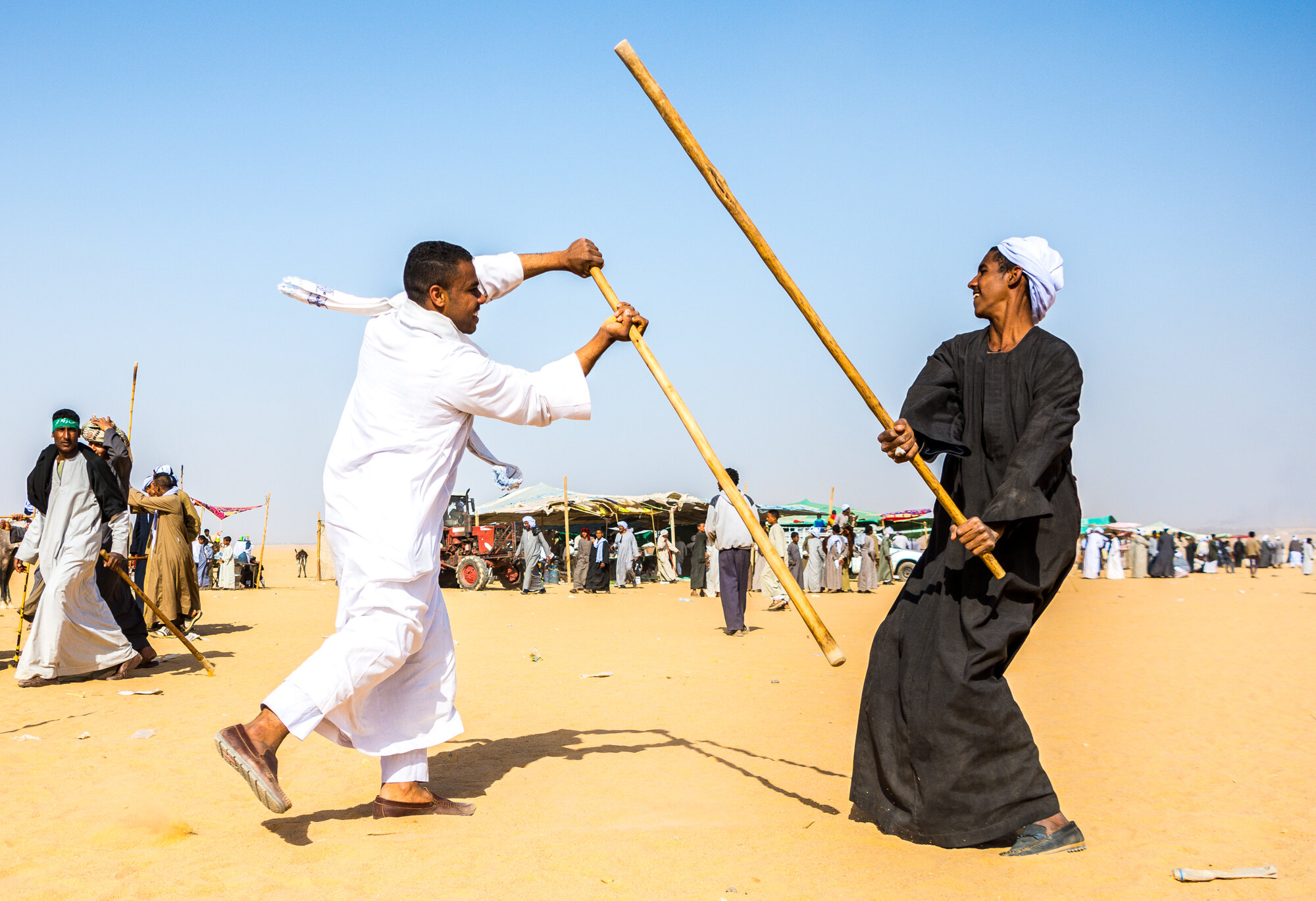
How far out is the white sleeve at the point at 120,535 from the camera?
24.6ft

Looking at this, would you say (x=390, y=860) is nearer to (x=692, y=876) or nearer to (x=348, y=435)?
(x=692, y=876)

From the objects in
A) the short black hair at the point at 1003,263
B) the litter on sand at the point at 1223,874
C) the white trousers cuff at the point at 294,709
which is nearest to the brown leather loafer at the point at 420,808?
the white trousers cuff at the point at 294,709

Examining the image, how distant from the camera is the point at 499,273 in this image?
12.2 ft

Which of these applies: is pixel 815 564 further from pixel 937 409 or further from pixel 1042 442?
pixel 1042 442

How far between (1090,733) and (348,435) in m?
4.59

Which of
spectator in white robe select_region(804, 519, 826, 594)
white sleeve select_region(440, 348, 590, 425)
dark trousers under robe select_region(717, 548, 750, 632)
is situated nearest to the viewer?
white sleeve select_region(440, 348, 590, 425)

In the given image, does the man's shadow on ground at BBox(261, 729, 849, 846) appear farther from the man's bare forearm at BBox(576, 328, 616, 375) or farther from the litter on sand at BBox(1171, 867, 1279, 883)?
the man's bare forearm at BBox(576, 328, 616, 375)

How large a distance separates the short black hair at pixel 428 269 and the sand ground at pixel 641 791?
2.00 meters

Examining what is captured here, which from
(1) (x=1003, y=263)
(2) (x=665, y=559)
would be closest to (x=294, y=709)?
(1) (x=1003, y=263)

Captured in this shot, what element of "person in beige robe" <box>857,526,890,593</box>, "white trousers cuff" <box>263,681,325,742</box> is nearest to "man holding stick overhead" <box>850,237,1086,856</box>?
"white trousers cuff" <box>263,681,325,742</box>

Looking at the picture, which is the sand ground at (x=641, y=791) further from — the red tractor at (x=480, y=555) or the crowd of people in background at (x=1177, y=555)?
the crowd of people in background at (x=1177, y=555)

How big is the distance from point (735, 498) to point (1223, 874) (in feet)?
6.48

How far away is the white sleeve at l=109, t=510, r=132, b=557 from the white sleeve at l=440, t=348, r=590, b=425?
5.47 meters

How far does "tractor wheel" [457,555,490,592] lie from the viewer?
23688 mm
